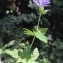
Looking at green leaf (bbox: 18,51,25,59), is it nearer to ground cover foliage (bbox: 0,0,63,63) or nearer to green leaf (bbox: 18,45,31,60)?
green leaf (bbox: 18,45,31,60)

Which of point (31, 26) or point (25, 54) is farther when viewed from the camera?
point (31, 26)

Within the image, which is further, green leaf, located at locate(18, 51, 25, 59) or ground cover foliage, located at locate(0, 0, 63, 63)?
ground cover foliage, located at locate(0, 0, 63, 63)

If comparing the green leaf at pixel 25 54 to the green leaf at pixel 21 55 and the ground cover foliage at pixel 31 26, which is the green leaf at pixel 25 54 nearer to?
the green leaf at pixel 21 55

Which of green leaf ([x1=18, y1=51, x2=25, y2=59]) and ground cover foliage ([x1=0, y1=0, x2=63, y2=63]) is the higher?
green leaf ([x1=18, y1=51, x2=25, y2=59])

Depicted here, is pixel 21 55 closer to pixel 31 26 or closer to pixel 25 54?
pixel 25 54

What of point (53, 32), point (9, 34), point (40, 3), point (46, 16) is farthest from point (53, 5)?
point (40, 3)

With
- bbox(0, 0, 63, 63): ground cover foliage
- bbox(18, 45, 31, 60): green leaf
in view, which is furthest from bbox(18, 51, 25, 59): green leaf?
bbox(0, 0, 63, 63): ground cover foliage

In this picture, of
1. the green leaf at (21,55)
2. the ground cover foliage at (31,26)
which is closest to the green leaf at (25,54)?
the green leaf at (21,55)

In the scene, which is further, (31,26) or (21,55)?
(31,26)

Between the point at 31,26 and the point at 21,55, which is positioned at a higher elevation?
the point at 21,55

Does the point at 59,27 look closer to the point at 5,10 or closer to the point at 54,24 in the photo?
the point at 54,24

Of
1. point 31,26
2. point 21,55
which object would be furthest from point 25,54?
point 31,26

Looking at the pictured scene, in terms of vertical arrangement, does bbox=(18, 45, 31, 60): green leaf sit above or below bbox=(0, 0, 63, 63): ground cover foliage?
above

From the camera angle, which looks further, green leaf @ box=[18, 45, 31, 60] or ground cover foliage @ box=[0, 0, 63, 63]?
ground cover foliage @ box=[0, 0, 63, 63]
